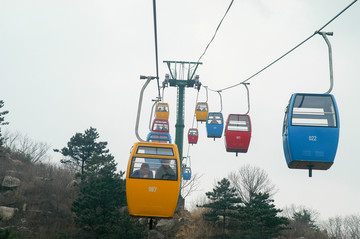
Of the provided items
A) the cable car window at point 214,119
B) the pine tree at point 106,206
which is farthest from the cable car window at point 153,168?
the pine tree at point 106,206

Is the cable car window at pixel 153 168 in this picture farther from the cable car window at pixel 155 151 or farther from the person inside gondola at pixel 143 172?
the cable car window at pixel 155 151

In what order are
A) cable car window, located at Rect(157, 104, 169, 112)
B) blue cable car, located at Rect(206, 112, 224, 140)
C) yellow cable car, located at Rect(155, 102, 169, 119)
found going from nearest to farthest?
1. blue cable car, located at Rect(206, 112, 224, 140)
2. yellow cable car, located at Rect(155, 102, 169, 119)
3. cable car window, located at Rect(157, 104, 169, 112)

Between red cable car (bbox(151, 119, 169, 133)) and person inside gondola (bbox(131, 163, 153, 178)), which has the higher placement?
red cable car (bbox(151, 119, 169, 133))

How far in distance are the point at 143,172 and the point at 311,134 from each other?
13.7 ft

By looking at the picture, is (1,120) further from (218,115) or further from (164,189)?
(164,189)

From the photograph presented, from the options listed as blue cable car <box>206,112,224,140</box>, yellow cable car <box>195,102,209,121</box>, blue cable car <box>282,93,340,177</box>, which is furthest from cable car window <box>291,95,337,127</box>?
yellow cable car <box>195,102,209,121</box>

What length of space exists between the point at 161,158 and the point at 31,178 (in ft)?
113

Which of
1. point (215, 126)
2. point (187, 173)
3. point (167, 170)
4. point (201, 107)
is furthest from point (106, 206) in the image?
point (167, 170)

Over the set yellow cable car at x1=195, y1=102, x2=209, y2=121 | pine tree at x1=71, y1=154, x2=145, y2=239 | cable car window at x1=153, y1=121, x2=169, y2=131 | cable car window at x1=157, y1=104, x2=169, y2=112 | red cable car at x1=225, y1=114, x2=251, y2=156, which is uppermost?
cable car window at x1=157, y1=104, x2=169, y2=112

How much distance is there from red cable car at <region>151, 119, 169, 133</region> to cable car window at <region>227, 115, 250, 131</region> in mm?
12084

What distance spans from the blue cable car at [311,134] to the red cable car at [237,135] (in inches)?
216

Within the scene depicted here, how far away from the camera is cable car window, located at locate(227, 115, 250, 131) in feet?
46.3

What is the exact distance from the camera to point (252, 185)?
→ 173ft

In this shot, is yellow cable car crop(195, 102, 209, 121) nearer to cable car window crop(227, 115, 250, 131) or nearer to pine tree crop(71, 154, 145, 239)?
pine tree crop(71, 154, 145, 239)
